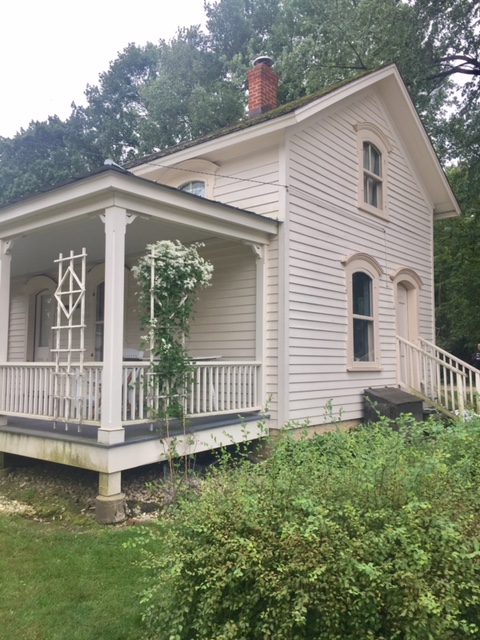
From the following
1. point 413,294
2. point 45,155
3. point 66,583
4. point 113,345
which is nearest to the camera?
point 66,583

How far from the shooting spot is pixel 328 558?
2.35 metres

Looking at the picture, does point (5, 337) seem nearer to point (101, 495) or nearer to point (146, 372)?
point (146, 372)

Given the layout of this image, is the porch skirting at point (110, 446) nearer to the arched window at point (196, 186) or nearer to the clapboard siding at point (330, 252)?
the clapboard siding at point (330, 252)

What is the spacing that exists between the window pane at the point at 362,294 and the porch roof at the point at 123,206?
8.76 ft

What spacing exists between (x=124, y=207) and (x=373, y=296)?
569 centimetres

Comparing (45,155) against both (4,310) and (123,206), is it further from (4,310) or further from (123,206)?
(123,206)

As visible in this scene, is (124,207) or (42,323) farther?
(42,323)

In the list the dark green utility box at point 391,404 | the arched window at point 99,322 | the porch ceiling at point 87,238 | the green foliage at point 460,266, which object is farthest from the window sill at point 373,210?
the green foliage at point 460,266

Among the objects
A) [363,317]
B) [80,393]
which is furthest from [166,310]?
[363,317]

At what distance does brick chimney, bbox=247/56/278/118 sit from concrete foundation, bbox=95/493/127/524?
835cm

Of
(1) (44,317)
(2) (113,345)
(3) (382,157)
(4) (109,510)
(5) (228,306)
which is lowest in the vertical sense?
(4) (109,510)

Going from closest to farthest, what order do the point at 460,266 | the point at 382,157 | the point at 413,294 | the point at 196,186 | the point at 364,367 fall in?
the point at 364,367 < the point at 196,186 < the point at 382,157 < the point at 413,294 < the point at 460,266

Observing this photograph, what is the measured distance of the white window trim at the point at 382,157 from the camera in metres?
9.80

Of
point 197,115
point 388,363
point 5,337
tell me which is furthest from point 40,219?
point 197,115
